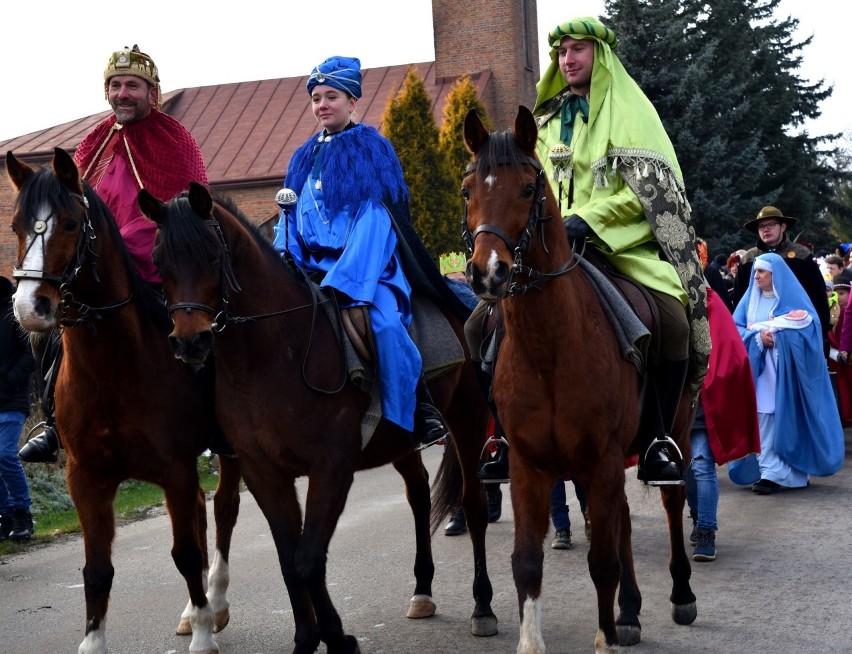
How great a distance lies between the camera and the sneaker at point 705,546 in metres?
7.74

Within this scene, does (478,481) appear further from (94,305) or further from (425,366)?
(94,305)

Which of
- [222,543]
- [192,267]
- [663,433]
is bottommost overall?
[222,543]

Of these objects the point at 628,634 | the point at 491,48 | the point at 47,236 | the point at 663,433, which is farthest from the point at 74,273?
the point at 491,48

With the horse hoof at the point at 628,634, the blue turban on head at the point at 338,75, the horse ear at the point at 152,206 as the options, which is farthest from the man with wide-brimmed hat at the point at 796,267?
the horse ear at the point at 152,206

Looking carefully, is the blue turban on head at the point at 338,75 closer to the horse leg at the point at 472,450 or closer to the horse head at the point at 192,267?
the horse head at the point at 192,267

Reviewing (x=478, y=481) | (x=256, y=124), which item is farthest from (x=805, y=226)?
(x=478, y=481)

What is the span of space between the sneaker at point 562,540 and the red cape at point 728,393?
1472mm

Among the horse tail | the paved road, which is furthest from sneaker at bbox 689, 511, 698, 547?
the horse tail

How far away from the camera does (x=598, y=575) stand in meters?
5.14

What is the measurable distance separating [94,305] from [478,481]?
2566mm

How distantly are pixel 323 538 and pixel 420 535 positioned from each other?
5.18ft

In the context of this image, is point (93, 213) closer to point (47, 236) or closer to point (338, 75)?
point (47, 236)

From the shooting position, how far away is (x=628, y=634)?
5.75m

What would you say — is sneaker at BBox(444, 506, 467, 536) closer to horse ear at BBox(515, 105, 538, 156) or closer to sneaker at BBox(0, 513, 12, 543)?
sneaker at BBox(0, 513, 12, 543)
